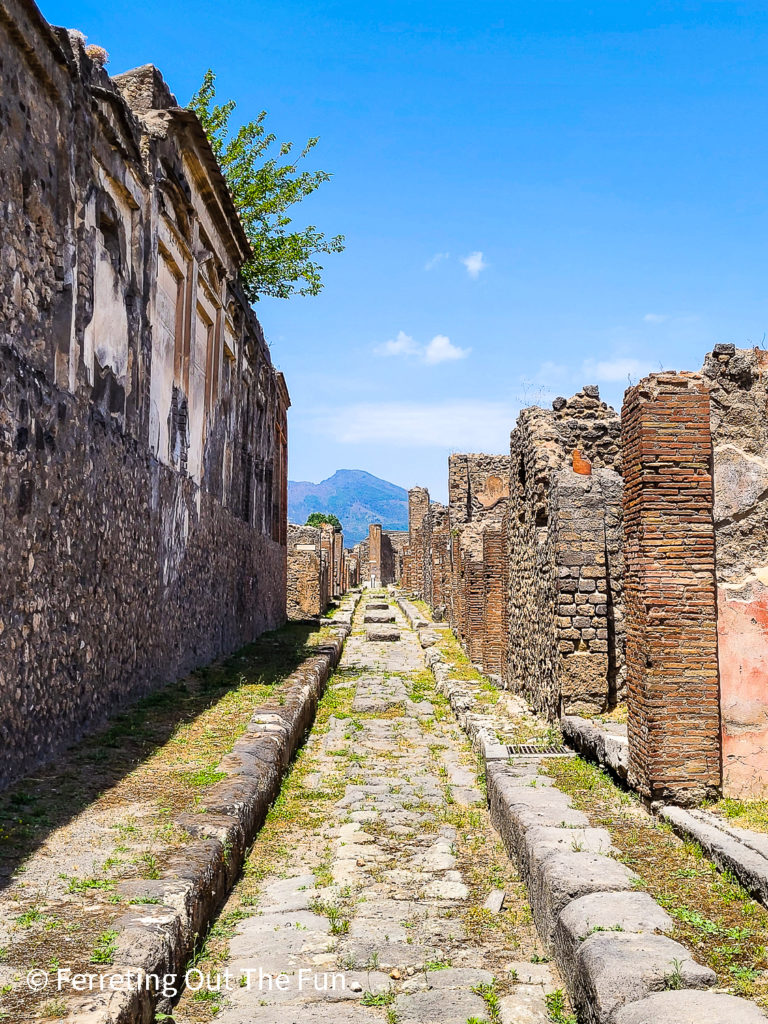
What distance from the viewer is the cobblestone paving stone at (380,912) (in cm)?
349

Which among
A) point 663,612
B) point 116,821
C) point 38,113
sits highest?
point 38,113

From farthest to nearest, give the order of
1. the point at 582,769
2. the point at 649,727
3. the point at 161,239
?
the point at 161,239
the point at 582,769
the point at 649,727

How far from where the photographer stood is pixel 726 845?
4398mm

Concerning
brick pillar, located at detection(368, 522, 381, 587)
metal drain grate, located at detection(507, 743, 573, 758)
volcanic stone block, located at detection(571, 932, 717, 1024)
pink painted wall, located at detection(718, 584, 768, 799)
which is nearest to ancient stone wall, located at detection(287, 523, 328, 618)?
metal drain grate, located at detection(507, 743, 573, 758)

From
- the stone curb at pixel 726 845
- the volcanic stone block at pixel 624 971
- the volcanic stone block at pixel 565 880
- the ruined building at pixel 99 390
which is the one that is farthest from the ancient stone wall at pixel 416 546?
the volcanic stone block at pixel 624 971

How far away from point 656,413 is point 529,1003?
341 centimetres

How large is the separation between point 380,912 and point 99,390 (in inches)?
173

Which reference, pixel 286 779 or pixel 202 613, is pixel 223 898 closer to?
pixel 286 779

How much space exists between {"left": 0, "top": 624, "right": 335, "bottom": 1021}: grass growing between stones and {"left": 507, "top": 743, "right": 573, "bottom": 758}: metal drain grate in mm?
2178

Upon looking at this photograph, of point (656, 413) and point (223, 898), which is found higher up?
point (656, 413)

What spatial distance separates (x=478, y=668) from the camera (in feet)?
43.5

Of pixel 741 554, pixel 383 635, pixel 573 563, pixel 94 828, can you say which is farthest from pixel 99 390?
pixel 383 635

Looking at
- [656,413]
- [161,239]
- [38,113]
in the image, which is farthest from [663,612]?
[161,239]

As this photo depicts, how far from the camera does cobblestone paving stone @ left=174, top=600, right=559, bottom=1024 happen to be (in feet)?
11.5
